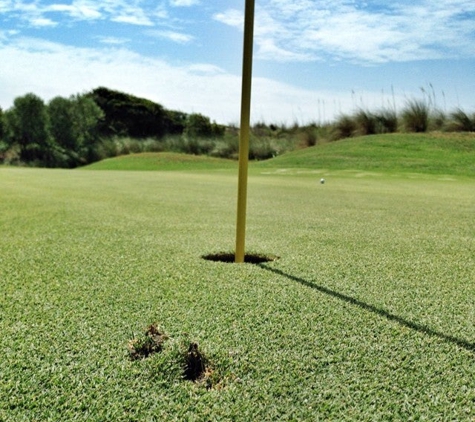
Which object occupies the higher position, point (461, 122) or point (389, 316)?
point (461, 122)

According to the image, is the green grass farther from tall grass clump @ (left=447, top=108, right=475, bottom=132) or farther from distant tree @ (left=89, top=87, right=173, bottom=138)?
distant tree @ (left=89, top=87, right=173, bottom=138)

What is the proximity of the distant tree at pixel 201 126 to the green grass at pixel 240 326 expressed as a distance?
30.3 m

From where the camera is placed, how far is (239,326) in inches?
75.5

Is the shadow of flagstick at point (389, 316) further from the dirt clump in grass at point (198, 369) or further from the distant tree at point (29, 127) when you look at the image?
the distant tree at point (29, 127)

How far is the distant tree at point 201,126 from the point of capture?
33.8 m

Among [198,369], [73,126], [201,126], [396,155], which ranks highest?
[201,126]

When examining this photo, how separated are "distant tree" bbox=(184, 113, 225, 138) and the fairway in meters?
30.2

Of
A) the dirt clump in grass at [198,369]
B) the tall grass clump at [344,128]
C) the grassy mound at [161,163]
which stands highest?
the tall grass clump at [344,128]

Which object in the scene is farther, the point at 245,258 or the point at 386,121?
the point at 386,121

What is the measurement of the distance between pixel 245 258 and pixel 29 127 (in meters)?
30.3

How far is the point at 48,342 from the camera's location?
176 cm

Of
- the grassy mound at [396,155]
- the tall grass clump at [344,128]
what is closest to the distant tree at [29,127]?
the grassy mound at [396,155]

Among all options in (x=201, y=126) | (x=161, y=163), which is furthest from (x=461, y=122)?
(x=201, y=126)

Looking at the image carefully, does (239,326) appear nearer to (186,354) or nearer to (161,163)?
(186,354)
